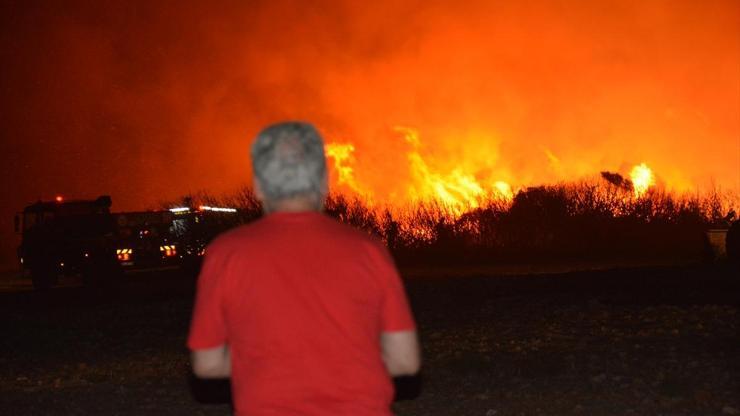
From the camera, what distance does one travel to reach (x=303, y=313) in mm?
2656

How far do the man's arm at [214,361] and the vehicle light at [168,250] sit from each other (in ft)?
99.3

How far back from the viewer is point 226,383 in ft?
35.4

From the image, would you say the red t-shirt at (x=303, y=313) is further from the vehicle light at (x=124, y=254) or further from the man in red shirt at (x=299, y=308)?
the vehicle light at (x=124, y=254)

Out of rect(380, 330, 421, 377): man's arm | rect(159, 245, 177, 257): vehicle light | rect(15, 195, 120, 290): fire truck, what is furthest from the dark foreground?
rect(159, 245, 177, 257): vehicle light

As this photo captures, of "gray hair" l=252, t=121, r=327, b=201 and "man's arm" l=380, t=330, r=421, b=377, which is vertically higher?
"gray hair" l=252, t=121, r=327, b=201

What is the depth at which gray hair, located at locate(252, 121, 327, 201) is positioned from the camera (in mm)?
2777

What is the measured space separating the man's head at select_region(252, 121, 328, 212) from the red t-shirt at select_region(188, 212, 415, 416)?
0.05 metres

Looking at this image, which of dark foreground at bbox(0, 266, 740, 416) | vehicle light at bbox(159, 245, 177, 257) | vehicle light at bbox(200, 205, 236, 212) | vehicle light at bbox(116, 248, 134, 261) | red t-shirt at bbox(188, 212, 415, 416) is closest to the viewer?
red t-shirt at bbox(188, 212, 415, 416)

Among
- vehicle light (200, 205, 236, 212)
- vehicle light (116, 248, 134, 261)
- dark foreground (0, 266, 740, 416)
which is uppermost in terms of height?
vehicle light (200, 205, 236, 212)

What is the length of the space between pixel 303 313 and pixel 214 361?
319mm

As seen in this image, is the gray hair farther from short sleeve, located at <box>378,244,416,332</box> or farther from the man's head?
short sleeve, located at <box>378,244,416,332</box>

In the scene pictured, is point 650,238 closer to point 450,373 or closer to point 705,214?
point 705,214

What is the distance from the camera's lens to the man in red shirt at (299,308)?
264 centimetres

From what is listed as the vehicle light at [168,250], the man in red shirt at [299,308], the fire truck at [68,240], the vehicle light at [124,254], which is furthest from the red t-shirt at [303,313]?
the vehicle light at [168,250]
